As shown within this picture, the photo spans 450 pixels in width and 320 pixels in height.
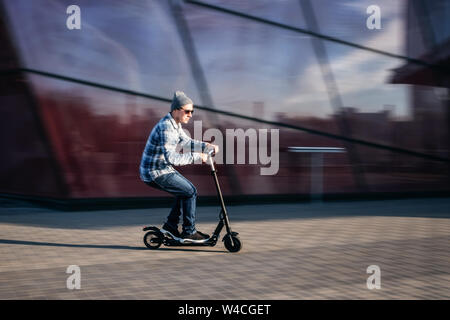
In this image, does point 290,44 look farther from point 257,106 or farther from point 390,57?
point 390,57

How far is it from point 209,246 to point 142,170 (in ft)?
3.96

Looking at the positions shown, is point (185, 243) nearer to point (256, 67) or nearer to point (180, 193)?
point (180, 193)

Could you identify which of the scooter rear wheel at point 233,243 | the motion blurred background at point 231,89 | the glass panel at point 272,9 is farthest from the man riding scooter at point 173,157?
the glass panel at point 272,9

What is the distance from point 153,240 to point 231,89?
550cm

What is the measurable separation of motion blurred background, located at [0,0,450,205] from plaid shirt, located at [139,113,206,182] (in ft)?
13.9

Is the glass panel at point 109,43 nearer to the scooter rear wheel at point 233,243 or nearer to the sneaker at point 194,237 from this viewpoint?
the sneaker at point 194,237

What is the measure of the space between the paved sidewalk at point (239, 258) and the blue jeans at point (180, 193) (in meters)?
0.32

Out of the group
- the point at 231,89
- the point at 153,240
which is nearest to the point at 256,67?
the point at 231,89

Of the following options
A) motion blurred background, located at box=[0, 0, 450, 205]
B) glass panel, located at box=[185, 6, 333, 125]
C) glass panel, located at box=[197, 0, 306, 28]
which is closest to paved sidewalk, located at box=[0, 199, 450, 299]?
motion blurred background, located at box=[0, 0, 450, 205]

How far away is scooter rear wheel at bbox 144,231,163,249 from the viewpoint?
6.69m

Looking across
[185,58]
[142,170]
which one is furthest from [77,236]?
[185,58]

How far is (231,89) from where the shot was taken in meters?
11.6

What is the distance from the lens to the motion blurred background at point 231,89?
34.5ft

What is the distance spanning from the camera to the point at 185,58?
11.4 metres
